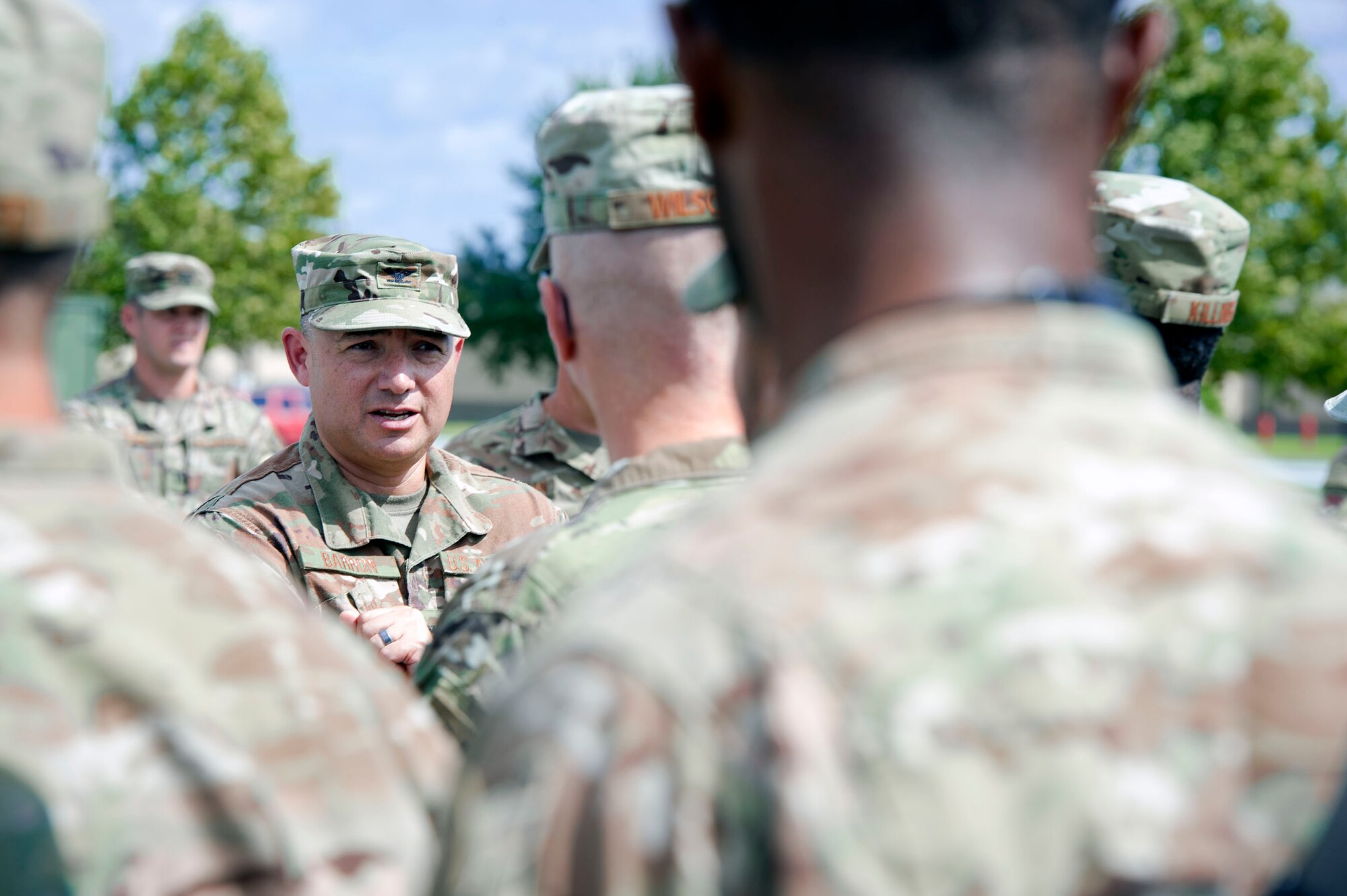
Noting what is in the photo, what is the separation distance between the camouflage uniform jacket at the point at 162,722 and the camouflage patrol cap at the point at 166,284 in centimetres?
757

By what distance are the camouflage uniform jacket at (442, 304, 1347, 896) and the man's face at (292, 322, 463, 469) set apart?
Result: 305 centimetres

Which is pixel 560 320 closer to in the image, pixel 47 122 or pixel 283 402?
pixel 47 122

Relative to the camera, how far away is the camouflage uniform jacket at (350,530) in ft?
13.0

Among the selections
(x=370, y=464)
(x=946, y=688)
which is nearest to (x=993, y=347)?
(x=946, y=688)

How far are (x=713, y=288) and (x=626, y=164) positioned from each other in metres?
0.98

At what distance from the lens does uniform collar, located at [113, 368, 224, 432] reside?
8.80 meters

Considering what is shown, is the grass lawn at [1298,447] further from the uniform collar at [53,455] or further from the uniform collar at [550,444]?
the uniform collar at [53,455]

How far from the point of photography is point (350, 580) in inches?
158

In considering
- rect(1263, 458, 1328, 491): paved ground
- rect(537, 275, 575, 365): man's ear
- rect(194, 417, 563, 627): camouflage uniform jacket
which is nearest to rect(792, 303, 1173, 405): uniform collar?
rect(537, 275, 575, 365): man's ear

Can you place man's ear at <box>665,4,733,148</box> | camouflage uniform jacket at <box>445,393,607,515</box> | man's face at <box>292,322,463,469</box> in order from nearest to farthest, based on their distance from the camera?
man's ear at <box>665,4,733,148</box> → man's face at <box>292,322,463,469</box> → camouflage uniform jacket at <box>445,393,607,515</box>

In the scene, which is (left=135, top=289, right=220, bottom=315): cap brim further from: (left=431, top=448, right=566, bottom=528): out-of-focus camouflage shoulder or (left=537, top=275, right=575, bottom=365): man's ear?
(left=537, top=275, right=575, bottom=365): man's ear

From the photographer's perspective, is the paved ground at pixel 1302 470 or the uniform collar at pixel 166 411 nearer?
the uniform collar at pixel 166 411

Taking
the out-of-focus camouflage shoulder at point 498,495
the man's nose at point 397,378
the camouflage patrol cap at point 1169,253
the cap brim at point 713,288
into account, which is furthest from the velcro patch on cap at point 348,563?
the cap brim at point 713,288

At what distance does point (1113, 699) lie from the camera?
1.07 metres
